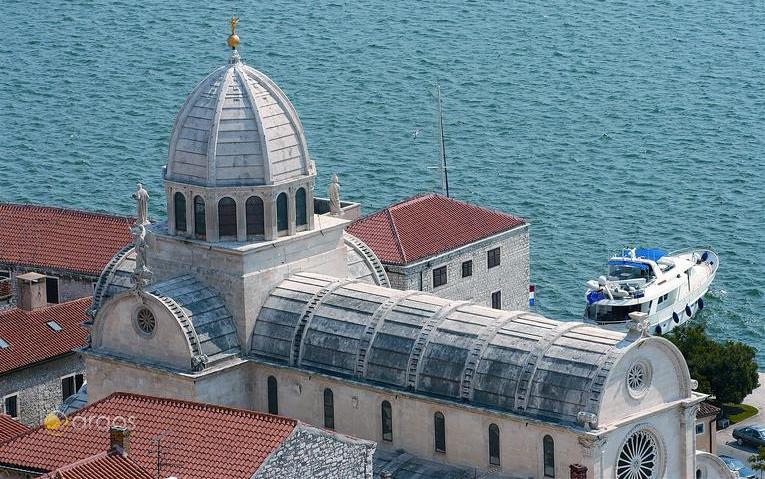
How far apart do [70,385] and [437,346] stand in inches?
997

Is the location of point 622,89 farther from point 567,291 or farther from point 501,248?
point 501,248

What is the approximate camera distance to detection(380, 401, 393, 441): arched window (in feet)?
269

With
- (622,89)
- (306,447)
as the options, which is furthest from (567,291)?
(306,447)

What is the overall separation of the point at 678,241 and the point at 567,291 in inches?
559

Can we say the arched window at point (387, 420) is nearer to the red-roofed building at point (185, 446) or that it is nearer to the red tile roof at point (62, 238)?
the red-roofed building at point (185, 446)

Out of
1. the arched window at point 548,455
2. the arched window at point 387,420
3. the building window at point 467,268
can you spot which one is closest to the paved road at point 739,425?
the building window at point 467,268

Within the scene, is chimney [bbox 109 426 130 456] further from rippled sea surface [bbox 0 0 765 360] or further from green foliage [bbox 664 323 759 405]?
rippled sea surface [bbox 0 0 765 360]

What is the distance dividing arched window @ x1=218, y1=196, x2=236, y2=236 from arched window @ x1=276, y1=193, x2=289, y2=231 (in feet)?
5.42

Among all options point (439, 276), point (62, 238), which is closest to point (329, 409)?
point (439, 276)

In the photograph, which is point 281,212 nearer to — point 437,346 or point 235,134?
point 235,134

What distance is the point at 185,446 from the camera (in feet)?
245

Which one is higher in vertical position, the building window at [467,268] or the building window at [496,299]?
the building window at [467,268]

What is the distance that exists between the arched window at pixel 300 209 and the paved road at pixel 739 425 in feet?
80.7

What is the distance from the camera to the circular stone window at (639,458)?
7888 cm
